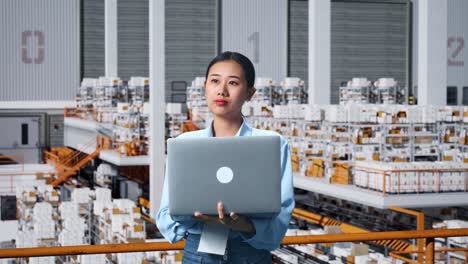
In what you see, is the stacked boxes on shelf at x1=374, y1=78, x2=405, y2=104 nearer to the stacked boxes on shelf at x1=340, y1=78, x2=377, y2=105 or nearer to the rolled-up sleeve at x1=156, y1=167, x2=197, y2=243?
the stacked boxes on shelf at x1=340, y1=78, x2=377, y2=105

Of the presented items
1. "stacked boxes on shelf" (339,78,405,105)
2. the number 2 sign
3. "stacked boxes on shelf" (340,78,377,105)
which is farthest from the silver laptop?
the number 2 sign

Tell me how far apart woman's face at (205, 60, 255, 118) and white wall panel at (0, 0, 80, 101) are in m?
33.7

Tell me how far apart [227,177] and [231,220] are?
0.12 meters

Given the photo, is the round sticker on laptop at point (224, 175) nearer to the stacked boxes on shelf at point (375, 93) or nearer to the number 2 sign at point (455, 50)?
the stacked boxes on shelf at point (375, 93)

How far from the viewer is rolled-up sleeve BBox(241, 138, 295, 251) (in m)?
2.22

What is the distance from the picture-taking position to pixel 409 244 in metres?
14.0

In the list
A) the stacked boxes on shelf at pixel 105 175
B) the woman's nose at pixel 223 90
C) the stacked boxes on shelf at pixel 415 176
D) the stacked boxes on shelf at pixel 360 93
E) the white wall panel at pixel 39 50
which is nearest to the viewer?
the woman's nose at pixel 223 90

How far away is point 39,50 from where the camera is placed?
1377 inches

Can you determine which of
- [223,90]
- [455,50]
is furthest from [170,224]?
[455,50]

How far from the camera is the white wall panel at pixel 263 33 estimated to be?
35.9m

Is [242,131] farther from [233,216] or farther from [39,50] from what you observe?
[39,50]

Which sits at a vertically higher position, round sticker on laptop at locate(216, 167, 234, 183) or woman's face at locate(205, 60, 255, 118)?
woman's face at locate(205, 60, 255, 118)

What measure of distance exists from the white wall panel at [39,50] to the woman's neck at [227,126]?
3370 centimetres

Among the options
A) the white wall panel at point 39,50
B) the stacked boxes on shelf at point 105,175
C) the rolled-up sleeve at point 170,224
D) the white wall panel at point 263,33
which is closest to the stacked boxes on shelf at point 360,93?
the stacked boxes on shelf at point 105,175
